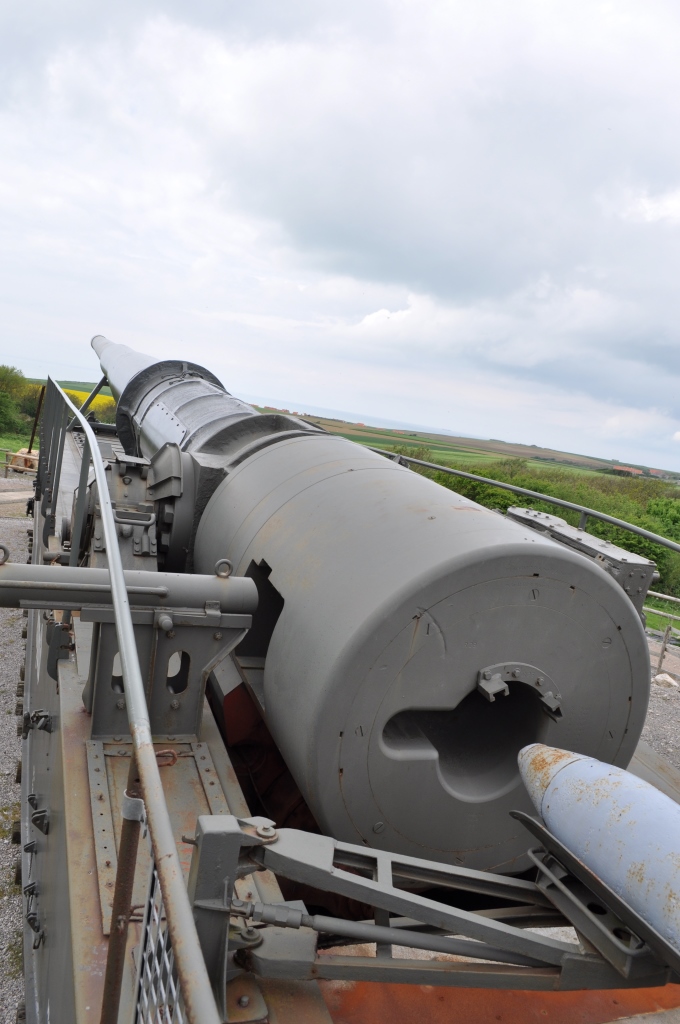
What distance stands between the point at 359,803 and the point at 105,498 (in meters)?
1.44

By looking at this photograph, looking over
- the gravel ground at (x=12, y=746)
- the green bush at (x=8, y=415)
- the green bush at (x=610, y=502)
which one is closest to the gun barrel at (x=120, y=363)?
the gravel ground at (x=12, y=746)

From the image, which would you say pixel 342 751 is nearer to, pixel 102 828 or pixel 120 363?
pixel 102 828

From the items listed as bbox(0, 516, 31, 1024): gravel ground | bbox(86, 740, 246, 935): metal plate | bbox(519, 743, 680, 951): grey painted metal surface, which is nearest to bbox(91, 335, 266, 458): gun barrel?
bbox(0, 516, 31, 1024): gravel ground

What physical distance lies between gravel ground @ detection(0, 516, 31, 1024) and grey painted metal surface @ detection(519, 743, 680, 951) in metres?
2.37

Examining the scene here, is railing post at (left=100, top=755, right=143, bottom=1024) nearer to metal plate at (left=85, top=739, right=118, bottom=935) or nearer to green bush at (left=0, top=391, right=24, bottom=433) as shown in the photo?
metal plate at (left=85, top=739, right=118, bottom=935)

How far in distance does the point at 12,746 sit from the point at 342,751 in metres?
→ 5.27

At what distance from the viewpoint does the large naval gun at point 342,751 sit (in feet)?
6.95

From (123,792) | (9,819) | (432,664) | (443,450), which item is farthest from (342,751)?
(443,450)

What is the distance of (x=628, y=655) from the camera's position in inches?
119

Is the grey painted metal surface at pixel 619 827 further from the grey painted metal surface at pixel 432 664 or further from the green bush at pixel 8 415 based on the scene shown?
the green bush at pixel 8 415

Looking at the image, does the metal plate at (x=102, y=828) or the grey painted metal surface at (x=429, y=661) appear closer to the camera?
the metal plate at (x=102, y=828)

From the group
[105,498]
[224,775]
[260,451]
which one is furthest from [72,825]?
[260,451]

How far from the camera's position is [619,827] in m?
2.21

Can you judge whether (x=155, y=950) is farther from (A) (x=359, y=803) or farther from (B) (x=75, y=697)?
(B) (x=75, y=697)
